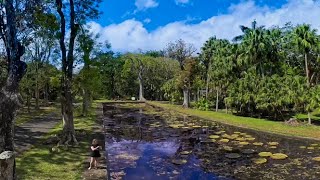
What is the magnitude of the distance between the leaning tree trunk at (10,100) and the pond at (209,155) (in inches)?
287

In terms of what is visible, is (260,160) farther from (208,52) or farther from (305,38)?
(208,52)

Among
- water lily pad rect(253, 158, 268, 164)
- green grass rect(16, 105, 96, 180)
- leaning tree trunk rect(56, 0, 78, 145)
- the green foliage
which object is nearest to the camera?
green grass rect(16, 105, 96, 180)

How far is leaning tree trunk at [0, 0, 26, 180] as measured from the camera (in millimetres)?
6680

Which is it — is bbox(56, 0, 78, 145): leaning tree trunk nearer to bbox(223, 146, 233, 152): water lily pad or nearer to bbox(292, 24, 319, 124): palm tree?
bbox(223, 146, 233, 152): water lily pad

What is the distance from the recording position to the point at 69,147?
1691cm

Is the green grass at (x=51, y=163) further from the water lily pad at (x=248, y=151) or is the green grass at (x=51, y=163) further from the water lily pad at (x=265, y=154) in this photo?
the water lily pad at (x=265, y=154)

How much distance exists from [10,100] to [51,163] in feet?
21.5

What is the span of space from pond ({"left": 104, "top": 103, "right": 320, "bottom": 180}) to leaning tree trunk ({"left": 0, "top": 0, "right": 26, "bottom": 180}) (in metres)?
7.29

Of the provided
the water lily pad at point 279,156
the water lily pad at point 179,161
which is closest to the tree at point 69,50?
the water lily pad at point 179,161

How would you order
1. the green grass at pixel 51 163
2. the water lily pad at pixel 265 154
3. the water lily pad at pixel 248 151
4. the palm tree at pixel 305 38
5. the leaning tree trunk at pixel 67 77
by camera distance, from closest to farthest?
the green grass at pixel 51 163 → the leaning tree trunk at pixel 67 77 → the water lily pad at pixel 265 154 → the water lily pad at pixel 248 151 → the palm tree at pixel 305 38

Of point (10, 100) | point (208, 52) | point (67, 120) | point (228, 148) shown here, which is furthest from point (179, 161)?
point (208, 52)

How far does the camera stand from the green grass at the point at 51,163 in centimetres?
1181

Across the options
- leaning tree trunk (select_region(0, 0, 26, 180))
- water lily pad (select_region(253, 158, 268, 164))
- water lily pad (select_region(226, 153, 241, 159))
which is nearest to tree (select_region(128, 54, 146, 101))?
water lily pad (select_region(226, 153, 241, 159))

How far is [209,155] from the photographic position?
18.5 m
